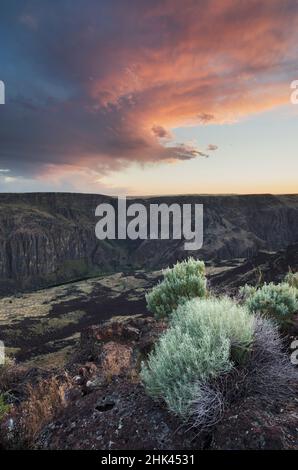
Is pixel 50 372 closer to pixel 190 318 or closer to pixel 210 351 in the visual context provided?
pixel 190 318

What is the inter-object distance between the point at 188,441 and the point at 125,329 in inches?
385

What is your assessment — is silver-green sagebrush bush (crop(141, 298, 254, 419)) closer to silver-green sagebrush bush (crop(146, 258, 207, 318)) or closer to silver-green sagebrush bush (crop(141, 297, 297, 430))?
silver-green sagebrush bush (crop(141, 297, 297, 430))

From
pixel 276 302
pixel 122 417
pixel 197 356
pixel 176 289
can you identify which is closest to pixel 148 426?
pixel 122 417

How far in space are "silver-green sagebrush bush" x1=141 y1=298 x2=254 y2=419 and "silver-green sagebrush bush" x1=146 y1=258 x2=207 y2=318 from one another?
7.57 meters

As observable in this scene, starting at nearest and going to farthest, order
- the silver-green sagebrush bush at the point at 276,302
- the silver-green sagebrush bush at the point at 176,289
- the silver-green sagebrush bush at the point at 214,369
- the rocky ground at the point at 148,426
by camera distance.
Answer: the rocky ground at the point at 148,426
the silver-green sagebrush bush at the point at 214,369
the silver-green sagebrush bush at the point at 276,302
the silver-green sagebrush bush at the point at 176,289

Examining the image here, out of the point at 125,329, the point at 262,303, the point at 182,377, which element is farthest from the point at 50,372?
the point at 182,377

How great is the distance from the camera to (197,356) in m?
4.84

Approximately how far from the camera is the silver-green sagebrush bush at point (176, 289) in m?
13.5

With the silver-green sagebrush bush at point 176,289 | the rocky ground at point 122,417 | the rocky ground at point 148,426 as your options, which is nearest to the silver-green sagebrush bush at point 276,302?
the rocky ground at point 122,417

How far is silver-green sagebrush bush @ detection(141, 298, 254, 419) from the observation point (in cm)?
459

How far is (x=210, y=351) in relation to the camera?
4.93 meters

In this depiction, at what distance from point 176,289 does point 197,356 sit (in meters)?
8.91

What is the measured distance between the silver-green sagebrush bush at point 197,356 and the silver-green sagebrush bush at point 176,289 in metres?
7.57

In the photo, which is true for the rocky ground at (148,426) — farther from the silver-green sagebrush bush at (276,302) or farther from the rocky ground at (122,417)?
the silver-green sagebrush bush at (276,302)
